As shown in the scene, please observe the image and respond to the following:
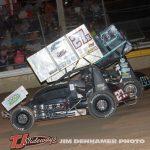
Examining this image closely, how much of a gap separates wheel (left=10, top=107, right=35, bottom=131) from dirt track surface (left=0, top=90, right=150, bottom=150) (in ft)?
0.59

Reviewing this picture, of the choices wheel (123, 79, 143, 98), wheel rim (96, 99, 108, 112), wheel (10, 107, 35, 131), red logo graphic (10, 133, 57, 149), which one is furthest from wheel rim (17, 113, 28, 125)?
wheel (123, 79, 143, 98)

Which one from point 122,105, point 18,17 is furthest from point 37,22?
point 122,105

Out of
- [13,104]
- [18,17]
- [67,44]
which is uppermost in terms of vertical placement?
[18,17]

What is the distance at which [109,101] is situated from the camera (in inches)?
400

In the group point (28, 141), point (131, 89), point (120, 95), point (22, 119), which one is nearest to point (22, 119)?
point (22, 119)

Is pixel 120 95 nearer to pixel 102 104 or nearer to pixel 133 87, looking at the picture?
pixel 102 104

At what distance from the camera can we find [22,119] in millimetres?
10398

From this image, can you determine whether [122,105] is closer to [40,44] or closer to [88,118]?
[88,118]

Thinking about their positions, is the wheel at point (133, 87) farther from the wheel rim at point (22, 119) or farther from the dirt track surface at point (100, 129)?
the wheel rim at point (22, 119)

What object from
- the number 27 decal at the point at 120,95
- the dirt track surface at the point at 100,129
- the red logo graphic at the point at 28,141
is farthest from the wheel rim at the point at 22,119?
the number 27 decal at the point at 120,95

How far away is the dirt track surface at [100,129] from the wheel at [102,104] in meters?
0.20

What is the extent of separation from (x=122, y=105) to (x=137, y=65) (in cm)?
514

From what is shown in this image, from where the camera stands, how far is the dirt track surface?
8.68 metres

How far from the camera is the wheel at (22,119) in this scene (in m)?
10.3
